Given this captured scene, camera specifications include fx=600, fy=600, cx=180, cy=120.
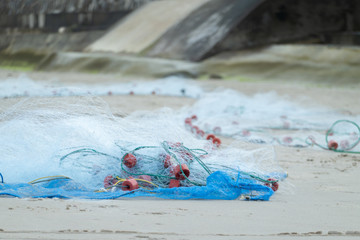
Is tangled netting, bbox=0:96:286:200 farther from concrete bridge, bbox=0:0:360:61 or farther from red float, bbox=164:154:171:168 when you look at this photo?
concrete bridge, bbox=0:0:360:61

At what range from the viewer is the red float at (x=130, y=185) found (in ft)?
9.70

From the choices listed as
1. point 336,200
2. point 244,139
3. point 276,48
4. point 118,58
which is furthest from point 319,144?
point 118,58

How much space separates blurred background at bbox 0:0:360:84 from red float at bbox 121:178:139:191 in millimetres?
9572

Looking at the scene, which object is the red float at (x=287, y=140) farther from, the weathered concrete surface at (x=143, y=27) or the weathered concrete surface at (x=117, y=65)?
the weathered concrete surface at (x=143, y=27)

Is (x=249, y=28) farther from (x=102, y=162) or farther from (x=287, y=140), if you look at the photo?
(x=102, y=162)

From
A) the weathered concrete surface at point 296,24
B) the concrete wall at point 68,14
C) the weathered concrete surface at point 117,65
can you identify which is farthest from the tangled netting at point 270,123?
the concrete wall at point 68,14

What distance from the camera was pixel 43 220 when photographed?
92.2 inches

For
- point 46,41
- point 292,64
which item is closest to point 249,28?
point 292,64

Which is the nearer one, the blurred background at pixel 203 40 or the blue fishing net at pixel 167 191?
the blue fishing net at pixel 167 191

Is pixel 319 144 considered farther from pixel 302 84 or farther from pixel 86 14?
pixel 86 14

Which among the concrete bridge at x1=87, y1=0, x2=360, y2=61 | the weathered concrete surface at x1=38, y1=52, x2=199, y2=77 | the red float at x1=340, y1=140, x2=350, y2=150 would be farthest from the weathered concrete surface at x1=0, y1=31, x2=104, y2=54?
the red float at x1=340, y1=140, x2=350, y2=150

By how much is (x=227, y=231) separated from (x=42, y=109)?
1.51m

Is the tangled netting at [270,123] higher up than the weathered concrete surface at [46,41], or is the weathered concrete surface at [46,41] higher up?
the tangled netting at [270,123]

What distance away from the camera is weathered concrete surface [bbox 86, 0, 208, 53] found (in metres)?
17.2
